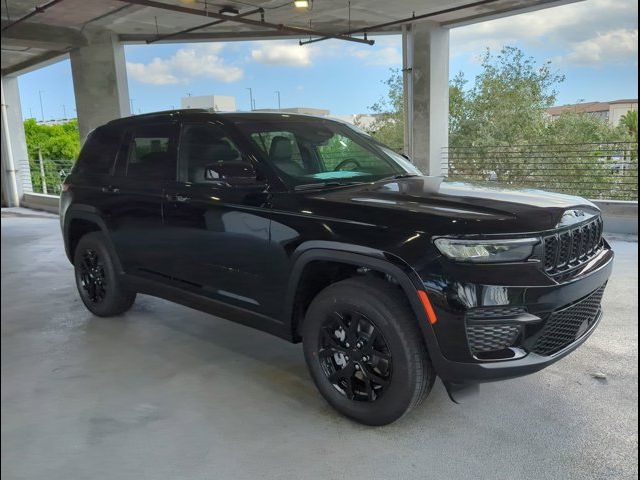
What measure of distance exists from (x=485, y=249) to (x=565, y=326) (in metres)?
0.61

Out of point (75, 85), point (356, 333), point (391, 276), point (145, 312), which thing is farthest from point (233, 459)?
point (75, 85)

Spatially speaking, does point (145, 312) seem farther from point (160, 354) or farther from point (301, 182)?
point (301, 182)

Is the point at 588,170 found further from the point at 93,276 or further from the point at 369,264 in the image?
the point at 93,276

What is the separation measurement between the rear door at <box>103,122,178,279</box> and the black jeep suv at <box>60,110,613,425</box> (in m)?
0.01

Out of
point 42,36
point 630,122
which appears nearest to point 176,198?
point 42,36

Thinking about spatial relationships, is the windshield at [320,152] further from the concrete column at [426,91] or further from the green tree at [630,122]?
the green tree at [630,122]

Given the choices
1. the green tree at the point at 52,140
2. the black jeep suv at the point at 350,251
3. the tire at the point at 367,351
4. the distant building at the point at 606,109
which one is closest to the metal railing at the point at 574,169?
the distant building at the point at 606,109

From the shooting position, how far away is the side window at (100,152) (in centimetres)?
400

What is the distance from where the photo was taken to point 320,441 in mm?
2488

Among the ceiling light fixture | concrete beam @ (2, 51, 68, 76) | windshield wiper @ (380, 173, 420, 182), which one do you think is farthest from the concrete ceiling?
windshield wiper @ (380, 173, 420, 182)

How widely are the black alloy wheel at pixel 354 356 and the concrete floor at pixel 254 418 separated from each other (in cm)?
20

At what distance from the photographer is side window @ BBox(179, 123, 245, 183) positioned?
3.19 metres

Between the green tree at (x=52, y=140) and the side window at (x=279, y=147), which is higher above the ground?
the green tree at (x=52, y=140)

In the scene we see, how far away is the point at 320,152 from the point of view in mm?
3385
